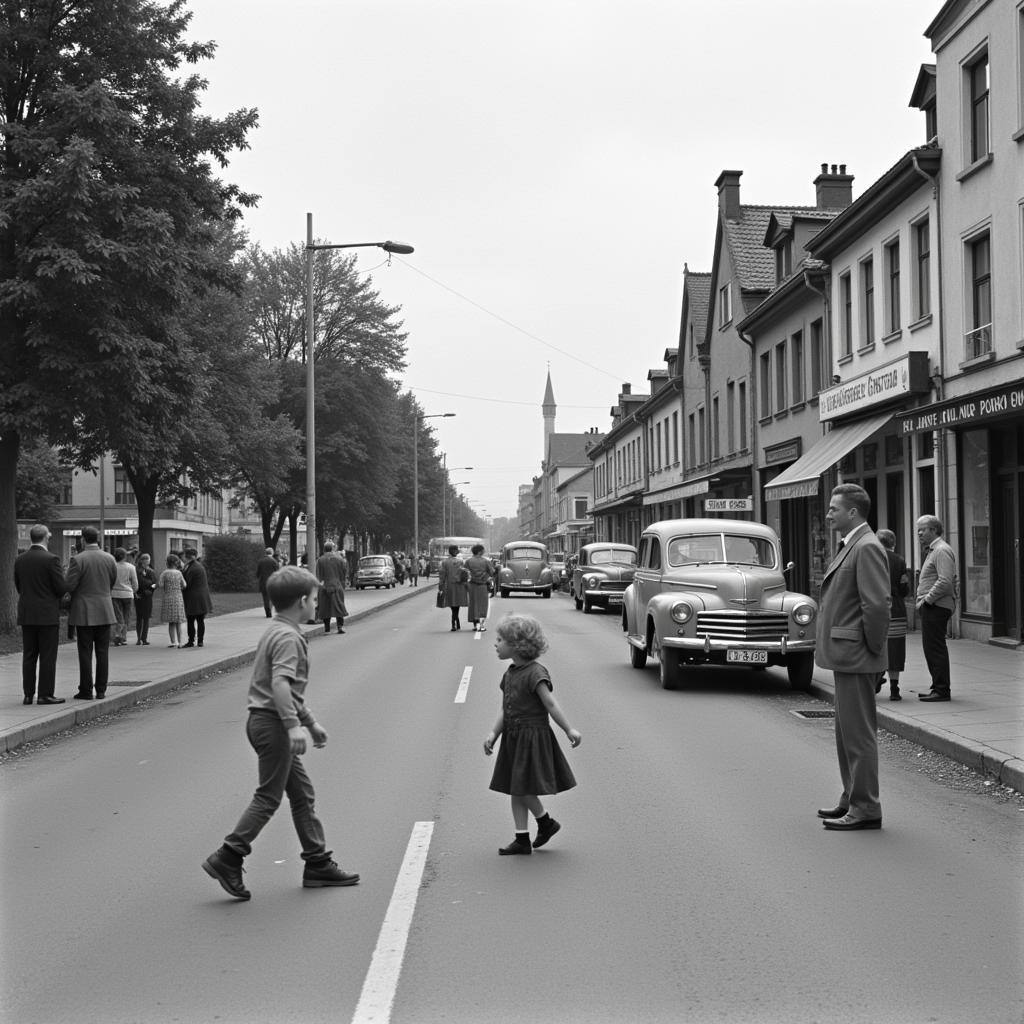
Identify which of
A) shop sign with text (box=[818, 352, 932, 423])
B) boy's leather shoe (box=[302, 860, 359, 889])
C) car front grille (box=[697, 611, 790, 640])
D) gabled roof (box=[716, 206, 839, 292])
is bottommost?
boy's leather shoe (box=[302, 860, 359, 889])

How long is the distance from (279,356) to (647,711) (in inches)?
1592

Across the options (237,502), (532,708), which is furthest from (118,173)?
(237,502)

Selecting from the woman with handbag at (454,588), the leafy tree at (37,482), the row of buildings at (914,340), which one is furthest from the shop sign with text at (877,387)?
the leafy tree at (37,482)

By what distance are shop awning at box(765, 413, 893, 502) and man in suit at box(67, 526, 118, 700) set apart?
1403 centimetres

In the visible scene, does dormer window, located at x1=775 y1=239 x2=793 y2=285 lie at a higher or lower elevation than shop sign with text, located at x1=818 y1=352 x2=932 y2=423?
higher

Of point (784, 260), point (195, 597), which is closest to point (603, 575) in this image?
point (784, 260)

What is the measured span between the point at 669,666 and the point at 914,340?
408 inches

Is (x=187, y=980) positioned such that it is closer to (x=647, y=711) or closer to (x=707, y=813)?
(x=707, y=813)

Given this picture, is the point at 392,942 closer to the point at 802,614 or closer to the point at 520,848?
the point at 520,848

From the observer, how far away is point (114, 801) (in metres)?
7.91

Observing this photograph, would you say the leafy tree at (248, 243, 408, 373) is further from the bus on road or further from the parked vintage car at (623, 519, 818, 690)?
the parked vintage car at (623, 519, 818, 690)

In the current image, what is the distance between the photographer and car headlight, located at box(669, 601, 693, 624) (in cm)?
1366

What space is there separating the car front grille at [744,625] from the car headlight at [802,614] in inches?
4.4

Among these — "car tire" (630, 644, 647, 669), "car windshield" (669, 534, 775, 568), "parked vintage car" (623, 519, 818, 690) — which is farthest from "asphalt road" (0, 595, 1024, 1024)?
"car tire" (630, 644, 647, 669)
